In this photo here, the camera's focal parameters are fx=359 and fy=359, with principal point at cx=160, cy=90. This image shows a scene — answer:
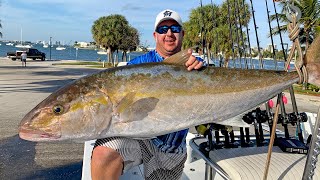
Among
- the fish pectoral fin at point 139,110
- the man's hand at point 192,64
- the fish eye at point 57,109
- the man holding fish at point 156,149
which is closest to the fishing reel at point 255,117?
the man holding fish at point 156,149

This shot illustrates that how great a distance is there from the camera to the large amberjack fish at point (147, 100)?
2.29m

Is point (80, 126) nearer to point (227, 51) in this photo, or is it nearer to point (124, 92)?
point (124, 92)

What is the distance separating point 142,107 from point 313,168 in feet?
3.87

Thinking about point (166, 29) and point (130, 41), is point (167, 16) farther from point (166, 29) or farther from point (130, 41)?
point (130, 41)

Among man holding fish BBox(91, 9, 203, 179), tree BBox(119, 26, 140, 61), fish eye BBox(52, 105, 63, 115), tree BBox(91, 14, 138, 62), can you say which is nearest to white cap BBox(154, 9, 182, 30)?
man holding fish BBox(91, 9, 203, 179)

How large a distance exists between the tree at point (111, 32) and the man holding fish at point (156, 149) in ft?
143

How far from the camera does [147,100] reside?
7.57 ft

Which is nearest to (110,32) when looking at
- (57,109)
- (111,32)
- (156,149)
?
(111,32)

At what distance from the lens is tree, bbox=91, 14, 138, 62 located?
46312mm

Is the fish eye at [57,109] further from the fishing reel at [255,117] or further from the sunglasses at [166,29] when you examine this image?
the fishing reel at [255,117]

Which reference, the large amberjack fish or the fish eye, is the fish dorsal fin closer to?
the large amberjack fish

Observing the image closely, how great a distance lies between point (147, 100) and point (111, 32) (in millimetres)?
45060

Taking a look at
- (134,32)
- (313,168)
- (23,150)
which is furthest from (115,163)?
(134,32)

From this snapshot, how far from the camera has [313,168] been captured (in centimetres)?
233
